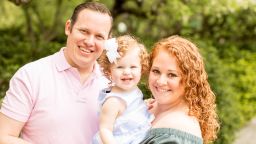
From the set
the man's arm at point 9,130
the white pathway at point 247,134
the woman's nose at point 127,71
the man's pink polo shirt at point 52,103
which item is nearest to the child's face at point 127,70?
the woman's nose at point 127,71

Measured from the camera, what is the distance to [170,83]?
11.6 feet

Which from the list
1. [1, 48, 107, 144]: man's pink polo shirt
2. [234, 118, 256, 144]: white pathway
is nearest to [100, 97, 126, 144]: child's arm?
[1, 48, 107, 144]: man's pink polo shirt

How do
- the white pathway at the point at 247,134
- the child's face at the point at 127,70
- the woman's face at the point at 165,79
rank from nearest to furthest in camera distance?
the woman's face at the point at 165,79, the child's face at the point at 127,70, the white pathway at the point at 247,134

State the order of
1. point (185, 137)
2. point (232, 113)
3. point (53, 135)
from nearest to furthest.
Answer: point (185, 137)
point (53, 135)
point (232, 113)

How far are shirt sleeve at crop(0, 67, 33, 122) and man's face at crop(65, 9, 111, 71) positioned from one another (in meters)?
0.36

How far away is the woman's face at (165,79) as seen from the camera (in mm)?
3518

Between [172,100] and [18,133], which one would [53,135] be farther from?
[172,100]

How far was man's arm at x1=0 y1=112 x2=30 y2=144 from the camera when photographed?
140 inches

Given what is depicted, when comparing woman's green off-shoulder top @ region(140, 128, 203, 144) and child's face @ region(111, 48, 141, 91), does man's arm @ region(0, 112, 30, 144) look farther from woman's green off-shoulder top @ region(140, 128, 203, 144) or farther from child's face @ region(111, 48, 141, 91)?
woman's green off-shoulder top @ region(140, 128, 203, 144)

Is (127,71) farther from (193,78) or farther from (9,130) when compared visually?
(9,130)

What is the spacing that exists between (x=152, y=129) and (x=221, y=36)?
38.5ft

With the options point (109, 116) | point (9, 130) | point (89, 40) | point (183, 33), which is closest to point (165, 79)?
point (109, 116)

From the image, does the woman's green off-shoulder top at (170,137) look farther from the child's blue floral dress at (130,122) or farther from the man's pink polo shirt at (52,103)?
the man's pink polo shirt at (52,103)

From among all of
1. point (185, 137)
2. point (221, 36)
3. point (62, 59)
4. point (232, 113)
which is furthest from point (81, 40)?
point (221, 36)
